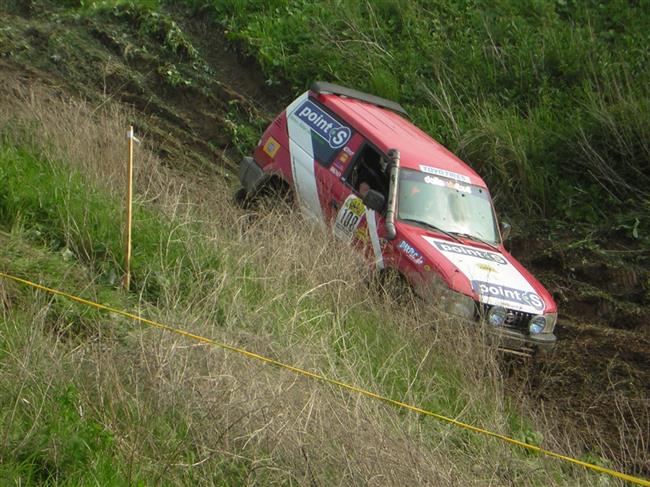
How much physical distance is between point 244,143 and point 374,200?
19.0 ft

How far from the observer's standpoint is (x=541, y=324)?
9898mm

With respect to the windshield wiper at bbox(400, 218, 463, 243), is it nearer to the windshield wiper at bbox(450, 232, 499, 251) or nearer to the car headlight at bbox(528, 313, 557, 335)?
the windshield wiper at bbox(450, 232, 499, 251)

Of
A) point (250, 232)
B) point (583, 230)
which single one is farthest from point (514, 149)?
point (250, 232)

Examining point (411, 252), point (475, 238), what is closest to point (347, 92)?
point (475, 238)

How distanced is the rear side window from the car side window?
0.31 meters

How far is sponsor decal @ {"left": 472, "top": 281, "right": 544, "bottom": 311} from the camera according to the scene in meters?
9.59

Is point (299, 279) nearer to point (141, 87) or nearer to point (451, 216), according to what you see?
point (451, 216)

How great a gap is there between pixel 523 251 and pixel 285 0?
7.72m

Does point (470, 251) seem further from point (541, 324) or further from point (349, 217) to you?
point (349, 217)

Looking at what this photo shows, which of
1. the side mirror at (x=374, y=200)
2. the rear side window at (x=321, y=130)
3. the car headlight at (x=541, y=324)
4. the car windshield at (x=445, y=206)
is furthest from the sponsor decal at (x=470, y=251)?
the rear side window at (x=321, y=130)

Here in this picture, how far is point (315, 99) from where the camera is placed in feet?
40.2

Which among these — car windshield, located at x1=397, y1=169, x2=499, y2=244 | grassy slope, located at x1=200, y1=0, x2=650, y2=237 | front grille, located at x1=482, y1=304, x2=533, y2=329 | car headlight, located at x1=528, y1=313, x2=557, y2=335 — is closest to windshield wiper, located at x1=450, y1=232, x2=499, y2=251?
car windshield, located at x1=397, y1=169, x2=499, y2=244

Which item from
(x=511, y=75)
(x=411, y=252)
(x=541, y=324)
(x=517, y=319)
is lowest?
(x=511, y=75)

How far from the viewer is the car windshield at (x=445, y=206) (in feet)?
35.1
